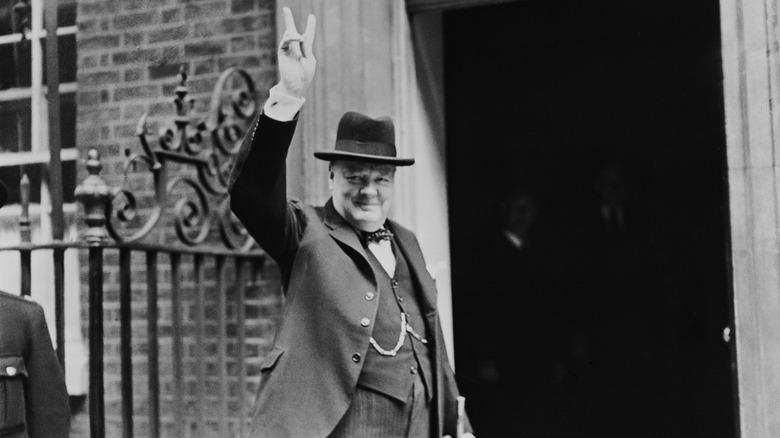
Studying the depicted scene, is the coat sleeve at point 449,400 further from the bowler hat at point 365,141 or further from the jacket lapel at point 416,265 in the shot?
the bowler hat at point 365,141

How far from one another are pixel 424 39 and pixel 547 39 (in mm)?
802

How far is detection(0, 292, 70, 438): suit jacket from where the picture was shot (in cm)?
388

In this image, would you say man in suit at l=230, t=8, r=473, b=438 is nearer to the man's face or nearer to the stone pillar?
the man's face

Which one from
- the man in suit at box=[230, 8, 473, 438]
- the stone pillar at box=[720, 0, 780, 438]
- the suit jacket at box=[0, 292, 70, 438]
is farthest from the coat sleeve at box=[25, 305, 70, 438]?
the stone pillar at box=[720, 0, 780, 438]

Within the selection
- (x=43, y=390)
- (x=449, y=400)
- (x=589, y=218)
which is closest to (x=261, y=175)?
(x=449, y=400)

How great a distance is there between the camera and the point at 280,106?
3.42m

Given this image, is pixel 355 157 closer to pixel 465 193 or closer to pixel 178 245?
pixel 178 245

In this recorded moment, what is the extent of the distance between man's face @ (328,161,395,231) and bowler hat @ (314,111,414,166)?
0.15 ft

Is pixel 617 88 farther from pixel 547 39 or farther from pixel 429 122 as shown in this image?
pixel 429 122

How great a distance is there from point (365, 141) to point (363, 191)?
0.18m

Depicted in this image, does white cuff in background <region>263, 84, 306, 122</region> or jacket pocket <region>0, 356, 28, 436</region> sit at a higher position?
white cuff in background <region>263, 84, 306, 122</region>

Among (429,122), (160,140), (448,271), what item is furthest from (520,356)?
(160,140)

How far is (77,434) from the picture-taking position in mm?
5609

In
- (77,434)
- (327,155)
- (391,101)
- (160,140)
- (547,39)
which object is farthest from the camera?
(547,39)
